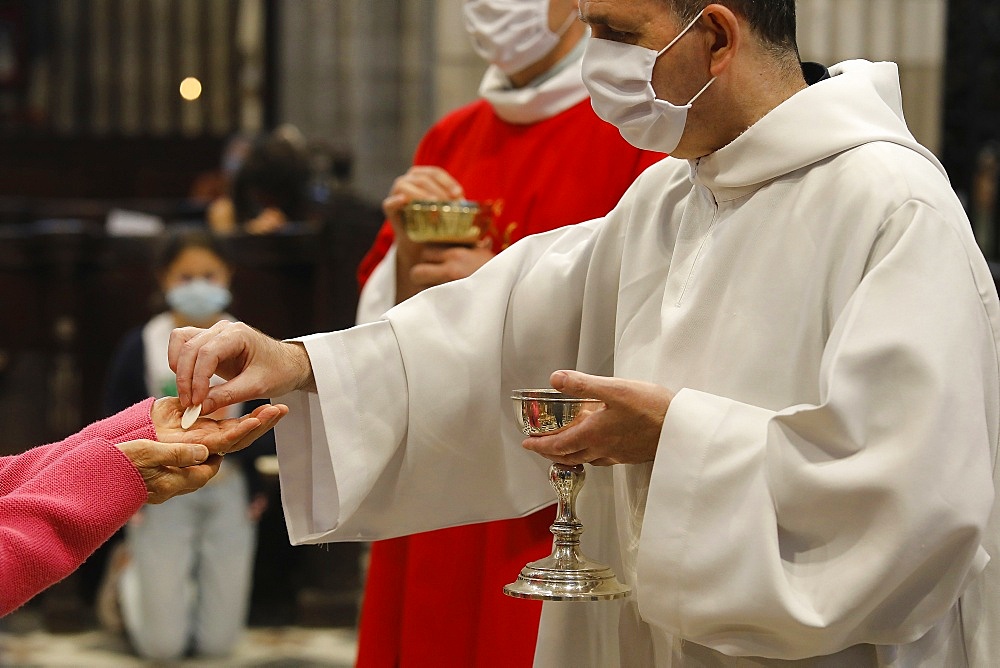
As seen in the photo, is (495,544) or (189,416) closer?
(189,416)

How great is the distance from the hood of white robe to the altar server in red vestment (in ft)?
3.11

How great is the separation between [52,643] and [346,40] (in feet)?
11.6

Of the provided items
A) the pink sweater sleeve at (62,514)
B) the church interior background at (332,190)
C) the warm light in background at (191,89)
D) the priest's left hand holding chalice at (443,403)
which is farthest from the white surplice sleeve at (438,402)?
the warm light in background at (191,89)

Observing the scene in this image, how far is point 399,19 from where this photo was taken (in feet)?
23.1

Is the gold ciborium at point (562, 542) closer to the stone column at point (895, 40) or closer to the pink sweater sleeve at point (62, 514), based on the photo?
the pink sweater sleeve at point (62, 514)

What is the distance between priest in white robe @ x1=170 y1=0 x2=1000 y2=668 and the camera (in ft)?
5.60

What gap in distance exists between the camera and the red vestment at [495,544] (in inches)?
108

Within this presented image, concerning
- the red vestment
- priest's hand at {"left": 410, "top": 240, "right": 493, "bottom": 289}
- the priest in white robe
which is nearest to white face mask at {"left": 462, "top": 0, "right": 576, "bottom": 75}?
the red vestment

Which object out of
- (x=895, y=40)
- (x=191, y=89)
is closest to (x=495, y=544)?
(x=895, y=40)

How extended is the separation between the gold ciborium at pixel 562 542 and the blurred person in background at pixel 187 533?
3.91 m

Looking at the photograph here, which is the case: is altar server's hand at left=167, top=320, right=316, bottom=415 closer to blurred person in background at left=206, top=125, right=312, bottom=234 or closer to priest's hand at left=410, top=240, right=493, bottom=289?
priest's hand at left=410, top=240, right=493, bottom=289

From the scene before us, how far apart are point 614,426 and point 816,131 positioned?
0.52 metres

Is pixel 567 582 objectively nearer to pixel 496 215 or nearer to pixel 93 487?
pixel 93 487

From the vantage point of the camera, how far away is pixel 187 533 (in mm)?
5785
